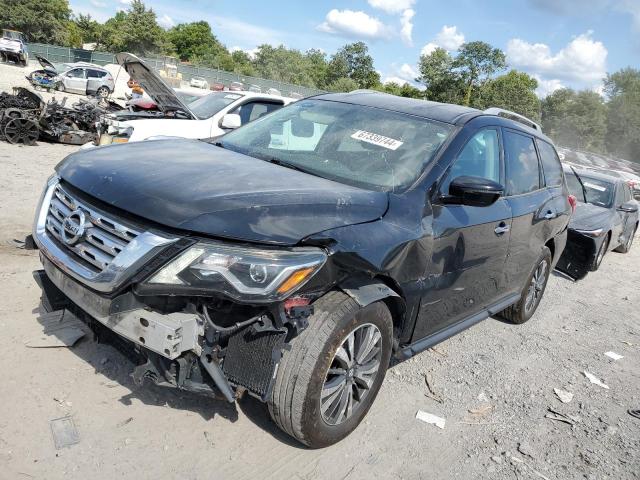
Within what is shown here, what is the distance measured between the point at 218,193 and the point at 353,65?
85.4m

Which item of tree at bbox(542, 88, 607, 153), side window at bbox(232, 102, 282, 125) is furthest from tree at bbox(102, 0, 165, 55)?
side window at bbox(232, 102, 282, 125)

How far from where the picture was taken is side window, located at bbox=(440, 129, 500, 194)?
348 cm

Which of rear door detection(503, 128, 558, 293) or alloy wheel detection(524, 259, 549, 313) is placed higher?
rear door detection(503, 128, 558, 293)

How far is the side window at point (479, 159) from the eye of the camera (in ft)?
11.4

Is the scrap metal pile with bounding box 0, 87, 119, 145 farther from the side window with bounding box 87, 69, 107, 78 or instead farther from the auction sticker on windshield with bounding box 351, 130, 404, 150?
the side window with bounding box 87, 69, 107, 78

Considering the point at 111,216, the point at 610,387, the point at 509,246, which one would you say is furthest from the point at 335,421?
the point at 610,387

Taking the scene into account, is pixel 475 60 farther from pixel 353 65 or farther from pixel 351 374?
pixel 351 374

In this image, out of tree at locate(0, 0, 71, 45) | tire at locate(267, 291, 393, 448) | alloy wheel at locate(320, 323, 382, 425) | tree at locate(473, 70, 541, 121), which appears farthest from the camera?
tree at locate(0, 0, 71, 45)

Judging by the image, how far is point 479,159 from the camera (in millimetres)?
3840

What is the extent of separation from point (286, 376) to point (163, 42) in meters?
77.4

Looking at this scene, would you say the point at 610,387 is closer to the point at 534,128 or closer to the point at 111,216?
the point at 534,128

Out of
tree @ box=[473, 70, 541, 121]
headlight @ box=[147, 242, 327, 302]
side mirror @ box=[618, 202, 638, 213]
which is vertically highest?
tree @ box=[473, 70, 541, 121]

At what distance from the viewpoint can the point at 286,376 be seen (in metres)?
2.59

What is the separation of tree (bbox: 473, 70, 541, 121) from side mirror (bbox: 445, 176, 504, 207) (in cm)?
5927
